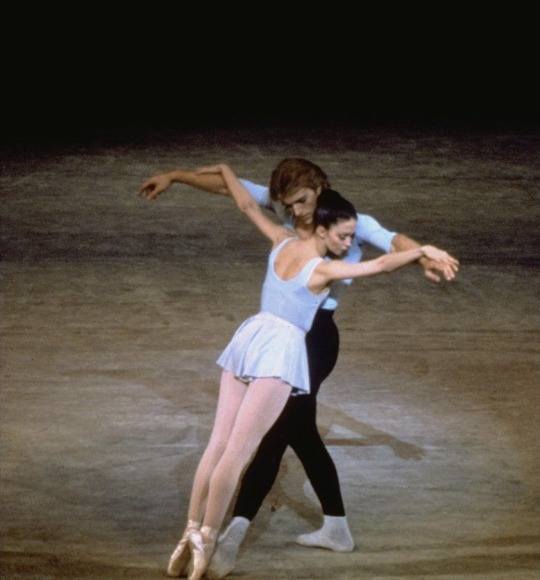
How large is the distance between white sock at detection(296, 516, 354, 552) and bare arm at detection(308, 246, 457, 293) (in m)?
1.08

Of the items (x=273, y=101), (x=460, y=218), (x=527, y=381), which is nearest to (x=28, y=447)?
(x=527, y=381)

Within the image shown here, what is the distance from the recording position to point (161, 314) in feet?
30.0

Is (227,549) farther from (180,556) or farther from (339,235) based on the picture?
(339,235)

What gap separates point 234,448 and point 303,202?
1.09 m

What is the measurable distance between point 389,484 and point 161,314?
2.95 m

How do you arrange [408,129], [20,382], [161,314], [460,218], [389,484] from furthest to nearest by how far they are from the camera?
[408,129]
[460,218]
[161,314]
[20,382]
[389,484]

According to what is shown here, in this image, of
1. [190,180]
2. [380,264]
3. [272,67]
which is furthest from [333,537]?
[272,67]

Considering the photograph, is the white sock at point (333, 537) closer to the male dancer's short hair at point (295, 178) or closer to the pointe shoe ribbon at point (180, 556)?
the pointe shoe ribbon at point (180, 556)

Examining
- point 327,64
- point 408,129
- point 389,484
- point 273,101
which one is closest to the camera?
point 389,484

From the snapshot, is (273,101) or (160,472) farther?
(273,101)

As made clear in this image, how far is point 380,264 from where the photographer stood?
5449 mm

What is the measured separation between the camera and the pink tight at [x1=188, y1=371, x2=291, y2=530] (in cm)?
555

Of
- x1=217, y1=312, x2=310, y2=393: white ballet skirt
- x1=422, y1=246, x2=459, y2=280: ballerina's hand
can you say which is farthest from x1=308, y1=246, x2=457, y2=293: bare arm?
x1=217, y1=312, x2=310, y2=393: white ballet skirt

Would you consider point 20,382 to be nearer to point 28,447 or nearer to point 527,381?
point 28,447
